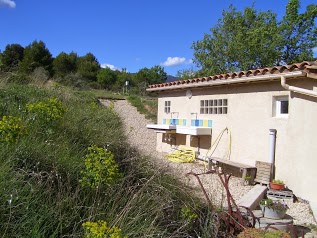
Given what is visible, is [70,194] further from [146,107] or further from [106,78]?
[106,78]

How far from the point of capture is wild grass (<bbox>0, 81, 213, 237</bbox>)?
267cm

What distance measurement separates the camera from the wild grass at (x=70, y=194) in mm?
2666

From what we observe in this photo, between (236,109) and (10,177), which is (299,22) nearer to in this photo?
(236,109)

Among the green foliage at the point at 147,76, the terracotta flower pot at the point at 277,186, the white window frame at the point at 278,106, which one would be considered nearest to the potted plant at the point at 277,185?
the terracotta flower pot at the point at 277,186

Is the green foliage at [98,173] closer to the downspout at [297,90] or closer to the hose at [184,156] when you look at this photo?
the downspout at [297,90]

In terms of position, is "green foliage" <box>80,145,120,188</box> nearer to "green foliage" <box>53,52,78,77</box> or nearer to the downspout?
the downspout

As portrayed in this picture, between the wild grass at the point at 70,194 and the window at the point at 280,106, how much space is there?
516 cm

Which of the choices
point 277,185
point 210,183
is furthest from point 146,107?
point 277,185

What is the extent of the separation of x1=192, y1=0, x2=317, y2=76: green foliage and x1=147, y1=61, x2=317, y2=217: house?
40.2 ft

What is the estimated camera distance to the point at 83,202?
3.18m

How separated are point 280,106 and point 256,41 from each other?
15.4 metres

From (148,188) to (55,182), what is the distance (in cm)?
107

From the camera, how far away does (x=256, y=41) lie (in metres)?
22.7

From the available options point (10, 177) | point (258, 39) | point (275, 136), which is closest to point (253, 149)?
point (275, 136)
